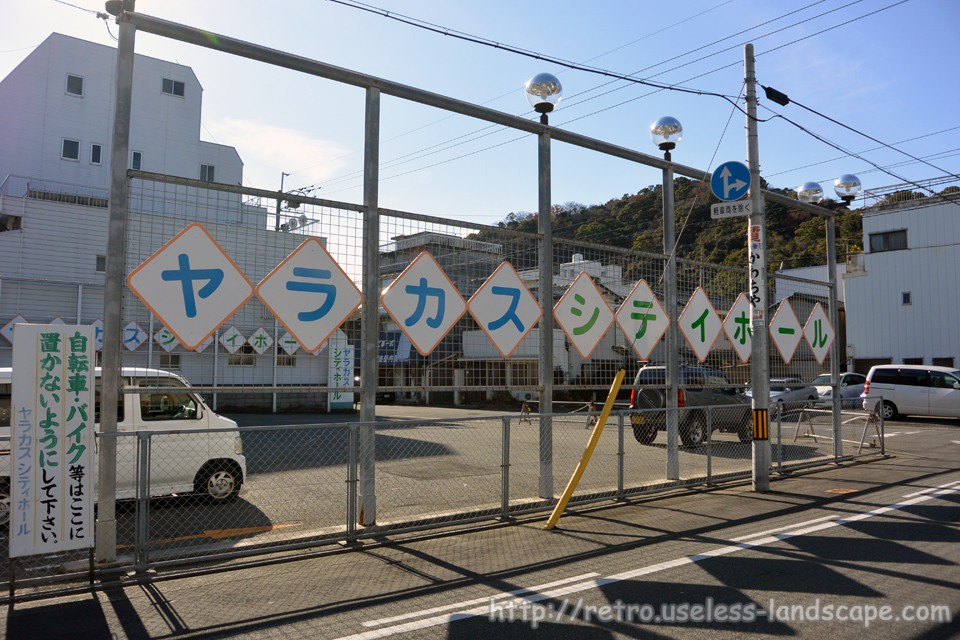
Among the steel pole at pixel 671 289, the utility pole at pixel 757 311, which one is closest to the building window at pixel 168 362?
the steel pole at pixel 671 289

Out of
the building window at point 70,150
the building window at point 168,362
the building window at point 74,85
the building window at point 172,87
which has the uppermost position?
the building window at point 172,87

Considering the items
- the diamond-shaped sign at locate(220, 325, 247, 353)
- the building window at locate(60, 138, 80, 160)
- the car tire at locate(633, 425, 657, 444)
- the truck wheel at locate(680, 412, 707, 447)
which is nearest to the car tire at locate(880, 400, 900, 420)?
the truck wheel at locate(680, 412, 707, 447)

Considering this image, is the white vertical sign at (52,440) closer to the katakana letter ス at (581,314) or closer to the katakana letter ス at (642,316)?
the katakana letter ス at (581,314)

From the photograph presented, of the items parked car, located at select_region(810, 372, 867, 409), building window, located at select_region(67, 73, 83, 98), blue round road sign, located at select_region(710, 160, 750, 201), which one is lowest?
parked car, located at select_region(810, 372, 867, 409)

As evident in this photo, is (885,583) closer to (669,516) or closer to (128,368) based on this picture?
(669,516)

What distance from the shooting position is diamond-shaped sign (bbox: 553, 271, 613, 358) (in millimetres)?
9781

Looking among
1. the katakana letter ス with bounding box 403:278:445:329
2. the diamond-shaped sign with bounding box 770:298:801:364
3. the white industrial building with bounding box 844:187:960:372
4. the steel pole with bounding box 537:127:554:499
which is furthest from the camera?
the white industrial building with bounding box 844:187:960:372

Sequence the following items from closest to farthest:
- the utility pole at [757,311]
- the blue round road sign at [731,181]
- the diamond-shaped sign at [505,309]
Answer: the diamond-shaped sign at [505,309] → the utility pole at [757,311] → the blue round road sign at [731,181]

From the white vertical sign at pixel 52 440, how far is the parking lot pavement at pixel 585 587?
1.82ft

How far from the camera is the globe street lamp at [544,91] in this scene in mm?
9273

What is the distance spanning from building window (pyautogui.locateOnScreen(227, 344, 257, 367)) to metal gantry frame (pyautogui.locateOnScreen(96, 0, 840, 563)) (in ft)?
4.97

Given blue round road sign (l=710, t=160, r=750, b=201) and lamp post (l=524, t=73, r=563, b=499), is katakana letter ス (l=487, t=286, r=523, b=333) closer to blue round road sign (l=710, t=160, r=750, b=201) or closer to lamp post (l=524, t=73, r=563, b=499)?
lamp post (l=524, t=73, r=563, b=499)

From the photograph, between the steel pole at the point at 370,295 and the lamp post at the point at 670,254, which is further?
the lamp post at the point at 670,254

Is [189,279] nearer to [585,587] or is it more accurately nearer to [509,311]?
[509,311]
